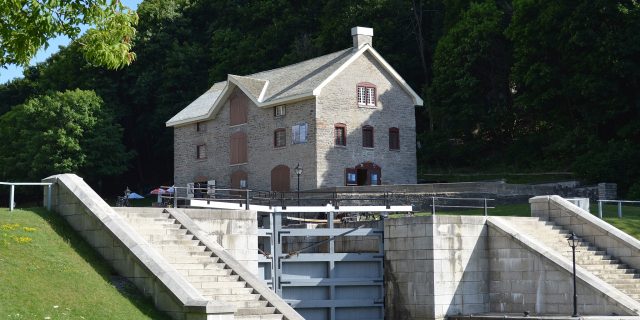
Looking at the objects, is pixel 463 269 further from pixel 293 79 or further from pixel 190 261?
pixel 293 79

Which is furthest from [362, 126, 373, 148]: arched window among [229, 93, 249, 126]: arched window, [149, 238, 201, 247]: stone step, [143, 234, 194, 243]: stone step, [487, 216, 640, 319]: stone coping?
[149, 238, 201, 247]: stone step

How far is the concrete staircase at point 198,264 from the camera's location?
2258 centimetres

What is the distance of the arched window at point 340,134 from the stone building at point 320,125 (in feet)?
0.16

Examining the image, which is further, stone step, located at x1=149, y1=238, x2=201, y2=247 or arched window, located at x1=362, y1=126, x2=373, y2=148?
arched window, located at x1=362, y1=126, x2=373, y2=148

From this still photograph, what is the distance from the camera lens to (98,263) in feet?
73.4

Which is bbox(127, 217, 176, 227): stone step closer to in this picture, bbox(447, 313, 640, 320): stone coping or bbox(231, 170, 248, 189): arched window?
bbox(447, 313, 640, 320): stone coping

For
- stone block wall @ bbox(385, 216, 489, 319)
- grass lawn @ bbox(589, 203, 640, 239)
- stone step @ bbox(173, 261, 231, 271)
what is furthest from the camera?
grass lawn @ bbox(589, 203, 640, 239)

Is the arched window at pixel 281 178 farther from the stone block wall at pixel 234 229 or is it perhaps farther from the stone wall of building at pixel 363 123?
the stone block wall at pixel 234 229

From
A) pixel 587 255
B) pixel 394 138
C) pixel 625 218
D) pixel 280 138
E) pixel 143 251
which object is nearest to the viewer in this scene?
pixel 143 251

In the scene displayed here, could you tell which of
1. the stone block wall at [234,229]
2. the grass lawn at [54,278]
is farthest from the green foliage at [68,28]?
the stone block wall at [234,229]

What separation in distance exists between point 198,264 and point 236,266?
2.90 feet

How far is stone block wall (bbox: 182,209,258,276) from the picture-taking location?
26.4 metres

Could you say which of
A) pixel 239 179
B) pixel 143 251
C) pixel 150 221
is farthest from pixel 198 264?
pixel 239 179

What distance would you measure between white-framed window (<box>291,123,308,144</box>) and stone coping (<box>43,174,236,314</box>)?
26317 mm
